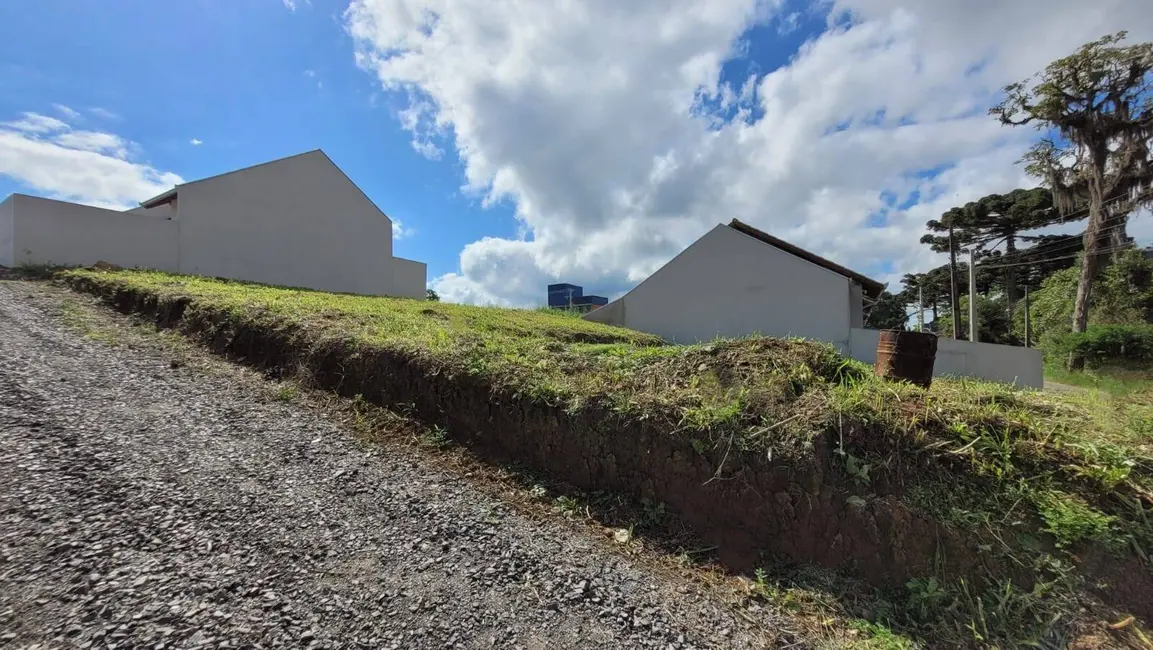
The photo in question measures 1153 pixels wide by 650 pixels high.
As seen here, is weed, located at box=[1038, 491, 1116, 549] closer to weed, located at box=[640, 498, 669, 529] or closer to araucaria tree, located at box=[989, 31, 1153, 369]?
weed, located at box=[640, 498, 669, 529]

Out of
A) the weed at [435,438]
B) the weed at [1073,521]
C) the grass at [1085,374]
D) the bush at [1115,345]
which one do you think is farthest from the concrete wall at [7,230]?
the bush at [1115,345]

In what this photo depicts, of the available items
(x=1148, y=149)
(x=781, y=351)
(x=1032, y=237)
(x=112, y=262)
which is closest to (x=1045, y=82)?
(x=1148, y=149)

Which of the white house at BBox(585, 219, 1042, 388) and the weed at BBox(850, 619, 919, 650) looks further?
the white house at BBox(585, 219, 1042, 388)

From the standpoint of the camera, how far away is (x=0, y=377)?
12.7 feet

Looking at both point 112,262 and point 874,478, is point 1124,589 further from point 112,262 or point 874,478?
point 112,262

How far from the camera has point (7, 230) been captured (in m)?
10.7

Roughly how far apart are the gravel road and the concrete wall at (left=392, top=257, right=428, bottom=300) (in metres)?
18.1

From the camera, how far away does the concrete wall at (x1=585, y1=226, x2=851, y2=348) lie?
45.9 feet

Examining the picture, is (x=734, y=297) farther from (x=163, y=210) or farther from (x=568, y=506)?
(x=163, y=210)

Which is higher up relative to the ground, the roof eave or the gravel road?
the roof eave

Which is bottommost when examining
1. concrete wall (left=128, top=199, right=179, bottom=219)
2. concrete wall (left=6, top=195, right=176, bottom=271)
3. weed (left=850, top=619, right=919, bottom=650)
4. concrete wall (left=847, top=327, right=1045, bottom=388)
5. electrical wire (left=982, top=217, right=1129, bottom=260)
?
weed (left=850, top=619, right=919, bottom=650)

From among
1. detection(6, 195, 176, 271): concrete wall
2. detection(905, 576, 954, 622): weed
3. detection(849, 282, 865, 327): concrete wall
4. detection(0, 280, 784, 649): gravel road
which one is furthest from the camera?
detection(849, 282, 865, 327): concrete wall

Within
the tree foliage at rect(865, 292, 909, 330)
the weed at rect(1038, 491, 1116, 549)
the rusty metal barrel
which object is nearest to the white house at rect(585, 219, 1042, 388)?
the rusty metal barrel

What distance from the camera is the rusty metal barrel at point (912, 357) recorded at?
10.4 feet
